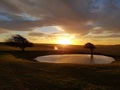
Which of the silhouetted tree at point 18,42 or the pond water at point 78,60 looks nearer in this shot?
the pond water at point 78,60

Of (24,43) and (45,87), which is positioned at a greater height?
(24,43)

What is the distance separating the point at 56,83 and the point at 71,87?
2221 mm

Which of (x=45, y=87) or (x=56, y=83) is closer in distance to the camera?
(x=45, y=87)

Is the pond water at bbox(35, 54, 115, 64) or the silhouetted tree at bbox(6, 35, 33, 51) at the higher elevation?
the silhouetted tree at bbox(6, 35, 33, 51)

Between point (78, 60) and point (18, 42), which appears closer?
point (78, 60)

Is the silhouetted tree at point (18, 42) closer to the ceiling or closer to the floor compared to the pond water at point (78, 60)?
closer to the ceiling

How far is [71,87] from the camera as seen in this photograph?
20.1 metres

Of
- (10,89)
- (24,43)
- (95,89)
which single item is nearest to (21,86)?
(10,89)

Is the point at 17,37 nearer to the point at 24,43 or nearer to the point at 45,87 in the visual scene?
the point at 24,43

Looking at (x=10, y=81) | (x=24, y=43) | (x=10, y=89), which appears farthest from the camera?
(x=24, y=43)

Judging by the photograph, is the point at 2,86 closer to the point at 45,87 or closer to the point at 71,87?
the point at 45,87

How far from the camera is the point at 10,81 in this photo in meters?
22.2

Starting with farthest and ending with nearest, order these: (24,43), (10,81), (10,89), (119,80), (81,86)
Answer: (24,43) < (119,80) < (10,81) < (81,86) < (10,89)

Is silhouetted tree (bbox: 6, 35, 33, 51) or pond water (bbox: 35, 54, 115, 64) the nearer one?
pond water (bbox: 35, 54, 115, 64)
